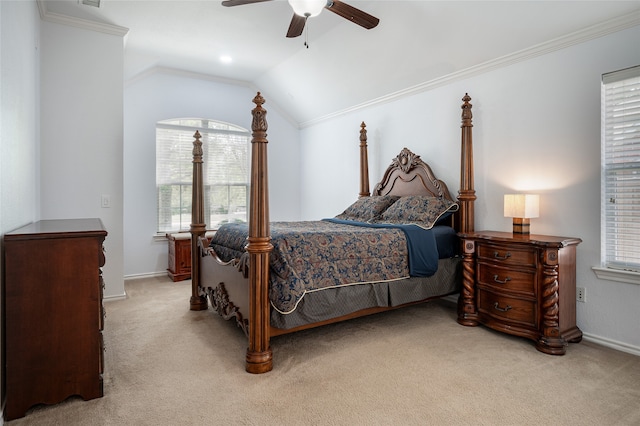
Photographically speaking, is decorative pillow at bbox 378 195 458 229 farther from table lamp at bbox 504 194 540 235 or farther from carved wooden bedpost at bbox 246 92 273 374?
carved wooden bedpost at bbox 246 92 273 374

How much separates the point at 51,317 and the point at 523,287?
10.0ft

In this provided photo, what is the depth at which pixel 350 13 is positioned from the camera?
2.67 metres

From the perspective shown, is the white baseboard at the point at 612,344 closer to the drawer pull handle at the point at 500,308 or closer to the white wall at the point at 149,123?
the drawer pull handle at the point at 500,308

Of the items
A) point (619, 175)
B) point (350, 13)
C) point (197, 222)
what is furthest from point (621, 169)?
point (197, 222)

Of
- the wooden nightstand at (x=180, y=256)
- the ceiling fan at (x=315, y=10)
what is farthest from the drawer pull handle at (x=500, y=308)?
the wooden nightstand at (x=180, y=256)

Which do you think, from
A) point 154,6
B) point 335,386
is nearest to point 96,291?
point 335,386

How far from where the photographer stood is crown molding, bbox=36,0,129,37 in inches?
135

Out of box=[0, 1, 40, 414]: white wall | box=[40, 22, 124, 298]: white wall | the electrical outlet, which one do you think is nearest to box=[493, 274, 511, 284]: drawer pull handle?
box=[0, 1, 40, 414]: white wall

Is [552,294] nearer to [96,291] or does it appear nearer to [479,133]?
[479,133]

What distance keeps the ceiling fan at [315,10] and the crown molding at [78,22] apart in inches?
78.3

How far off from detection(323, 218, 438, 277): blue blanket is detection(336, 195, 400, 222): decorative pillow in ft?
2.85

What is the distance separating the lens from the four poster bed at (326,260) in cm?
229

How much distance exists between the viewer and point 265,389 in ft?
6.81

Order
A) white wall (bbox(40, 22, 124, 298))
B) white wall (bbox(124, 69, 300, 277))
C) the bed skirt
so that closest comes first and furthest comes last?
the bed skirt, white wall (bbox(40, 22, 124, 298)), white wall (bbox(124, 69, 300, 277))
